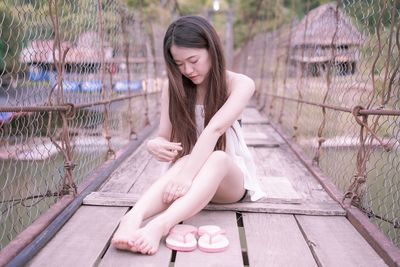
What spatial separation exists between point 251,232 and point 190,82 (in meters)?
0.58

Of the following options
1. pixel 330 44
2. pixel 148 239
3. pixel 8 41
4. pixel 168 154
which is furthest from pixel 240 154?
pixel 330 44

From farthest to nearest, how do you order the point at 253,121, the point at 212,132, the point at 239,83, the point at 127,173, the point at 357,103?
1. the point at 253,121
2. the point at 127,173
3. the point at 357,103
4. the point at 239,83
5. the point at 212,132

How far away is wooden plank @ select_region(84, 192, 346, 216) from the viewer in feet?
4.62

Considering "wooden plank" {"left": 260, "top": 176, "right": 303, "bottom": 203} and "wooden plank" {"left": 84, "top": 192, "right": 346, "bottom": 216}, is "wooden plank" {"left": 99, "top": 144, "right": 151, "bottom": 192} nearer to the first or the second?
"wooden plank" {"left": 84, "top": 192, "right": 346, "bottom": 216}

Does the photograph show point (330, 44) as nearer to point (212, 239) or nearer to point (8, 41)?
point (212, 239)

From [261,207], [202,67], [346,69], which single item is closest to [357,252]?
[261,207]

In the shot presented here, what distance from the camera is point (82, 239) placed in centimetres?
118

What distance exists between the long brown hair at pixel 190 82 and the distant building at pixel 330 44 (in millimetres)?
702

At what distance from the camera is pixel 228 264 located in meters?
1.05

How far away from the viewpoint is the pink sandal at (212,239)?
1.11m

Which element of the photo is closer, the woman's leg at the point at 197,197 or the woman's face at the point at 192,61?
the woman's leg at the point at 197,197

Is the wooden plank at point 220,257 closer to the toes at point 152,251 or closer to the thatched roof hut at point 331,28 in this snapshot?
the toes at point 152,251

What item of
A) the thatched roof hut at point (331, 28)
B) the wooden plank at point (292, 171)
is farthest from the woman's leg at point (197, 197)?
the thatched roof hut at point (331, 28)

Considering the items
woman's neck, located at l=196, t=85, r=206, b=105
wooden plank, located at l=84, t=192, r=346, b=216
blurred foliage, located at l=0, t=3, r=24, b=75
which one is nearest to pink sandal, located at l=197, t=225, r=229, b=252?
wooden plank, located at l=84, t=192, r=346, b=216
